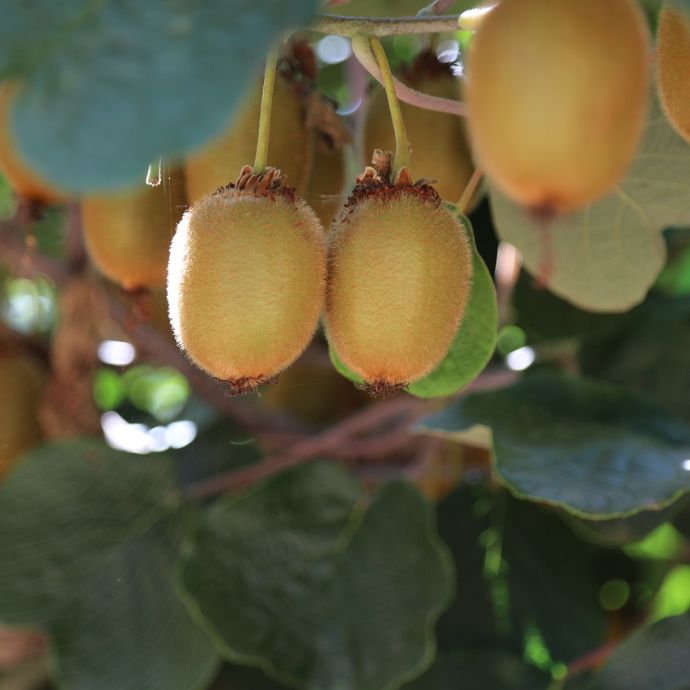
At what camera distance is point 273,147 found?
2.27 ft

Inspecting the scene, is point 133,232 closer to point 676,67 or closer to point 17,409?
point 676,67

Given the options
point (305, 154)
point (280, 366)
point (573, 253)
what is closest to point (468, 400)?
point (573, 253)

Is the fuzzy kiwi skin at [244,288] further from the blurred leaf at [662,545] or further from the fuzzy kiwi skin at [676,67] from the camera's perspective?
the blurred leaf at [662,545]

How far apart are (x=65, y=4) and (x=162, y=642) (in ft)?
2.96

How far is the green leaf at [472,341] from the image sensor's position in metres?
0.72

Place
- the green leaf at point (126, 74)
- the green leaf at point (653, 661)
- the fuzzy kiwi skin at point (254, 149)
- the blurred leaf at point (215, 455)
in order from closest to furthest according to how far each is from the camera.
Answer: the green leaf at point (126, 74), the fuzzy kiwi skin at point (254, 149), the green leaf at point (653, 661), the blurred leaf at point (215, 455)

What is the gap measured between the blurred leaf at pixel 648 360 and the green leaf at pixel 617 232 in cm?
41

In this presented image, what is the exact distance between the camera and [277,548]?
3.84ft

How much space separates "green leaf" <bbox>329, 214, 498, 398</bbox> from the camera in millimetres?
716

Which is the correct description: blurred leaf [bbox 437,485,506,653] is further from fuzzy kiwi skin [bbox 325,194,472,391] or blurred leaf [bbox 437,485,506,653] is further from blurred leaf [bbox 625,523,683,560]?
fuzzy kiwi skin [bbox 325,194,472,391]

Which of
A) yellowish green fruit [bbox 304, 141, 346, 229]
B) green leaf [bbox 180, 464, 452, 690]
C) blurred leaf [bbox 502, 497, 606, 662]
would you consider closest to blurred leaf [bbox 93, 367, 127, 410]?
green leaf [bbox 180, 464, 452, 690]

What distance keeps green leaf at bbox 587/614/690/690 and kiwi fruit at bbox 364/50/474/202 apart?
0.52m

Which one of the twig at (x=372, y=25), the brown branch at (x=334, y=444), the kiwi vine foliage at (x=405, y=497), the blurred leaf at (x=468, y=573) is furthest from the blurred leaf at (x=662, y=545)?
the twig at (x=372, y=25)

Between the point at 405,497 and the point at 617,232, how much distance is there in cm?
46
